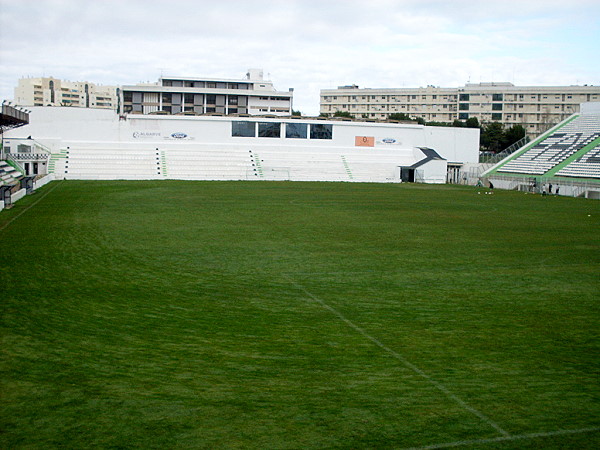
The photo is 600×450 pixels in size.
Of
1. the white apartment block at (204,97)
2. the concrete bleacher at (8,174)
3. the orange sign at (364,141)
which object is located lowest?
the concrete bleacher at (8,174)

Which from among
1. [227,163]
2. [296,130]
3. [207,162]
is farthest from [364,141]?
[207,162]

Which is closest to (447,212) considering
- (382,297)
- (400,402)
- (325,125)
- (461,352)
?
(382,297)

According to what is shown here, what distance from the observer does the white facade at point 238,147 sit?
54281 millimetres

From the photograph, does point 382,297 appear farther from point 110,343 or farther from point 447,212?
point 447,212

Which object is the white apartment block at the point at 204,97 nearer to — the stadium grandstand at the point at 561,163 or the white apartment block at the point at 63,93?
the stadium grandstand at the point at 561,163

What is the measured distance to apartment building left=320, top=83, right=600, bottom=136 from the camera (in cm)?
10869

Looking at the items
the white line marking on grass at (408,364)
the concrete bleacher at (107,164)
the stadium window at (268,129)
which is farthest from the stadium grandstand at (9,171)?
the stadium window at (268,129)

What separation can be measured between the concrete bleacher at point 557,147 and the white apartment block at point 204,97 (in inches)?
2087

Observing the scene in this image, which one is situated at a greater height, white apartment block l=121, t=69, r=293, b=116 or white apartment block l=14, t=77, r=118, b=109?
white apartment block l=14, t=77, r=118, b=109

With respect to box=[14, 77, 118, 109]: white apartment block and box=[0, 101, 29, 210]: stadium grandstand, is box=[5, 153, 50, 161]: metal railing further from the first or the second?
box=[14, 77, 118, 109]: white apartment block

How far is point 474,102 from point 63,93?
4512 inches

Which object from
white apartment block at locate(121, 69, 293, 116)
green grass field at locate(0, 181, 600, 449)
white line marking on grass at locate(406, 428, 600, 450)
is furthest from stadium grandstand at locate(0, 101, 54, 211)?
white apartment block at locate(121, 69, 293, 116)

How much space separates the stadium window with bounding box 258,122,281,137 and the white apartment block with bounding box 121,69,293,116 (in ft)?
143

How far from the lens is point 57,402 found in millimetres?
6766
